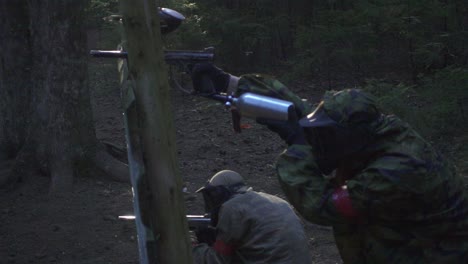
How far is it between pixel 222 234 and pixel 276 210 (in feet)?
1.26

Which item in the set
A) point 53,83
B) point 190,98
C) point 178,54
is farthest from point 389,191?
point 190,98

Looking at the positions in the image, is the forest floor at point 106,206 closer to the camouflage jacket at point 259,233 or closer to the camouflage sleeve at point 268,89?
the camouflage jacket at point 259,233

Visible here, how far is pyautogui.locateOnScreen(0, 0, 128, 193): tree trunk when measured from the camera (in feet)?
26.3

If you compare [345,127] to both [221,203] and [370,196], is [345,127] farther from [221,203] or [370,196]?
[221,203]

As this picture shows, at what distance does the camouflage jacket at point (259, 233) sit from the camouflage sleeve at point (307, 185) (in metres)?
1.80

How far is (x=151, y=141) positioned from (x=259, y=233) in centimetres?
201

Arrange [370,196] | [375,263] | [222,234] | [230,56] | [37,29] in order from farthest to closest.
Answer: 1. [230,56]
2. [37,29]
3. [222,234]
4. [375,263]
5. [370,196]

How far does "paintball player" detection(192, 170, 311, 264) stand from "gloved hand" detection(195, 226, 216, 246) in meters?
0.13

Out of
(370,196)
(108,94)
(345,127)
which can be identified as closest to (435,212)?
(370,196)

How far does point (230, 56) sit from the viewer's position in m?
13.8

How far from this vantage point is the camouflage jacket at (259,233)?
4.96 m

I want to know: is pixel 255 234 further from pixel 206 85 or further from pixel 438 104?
pixel 438 104

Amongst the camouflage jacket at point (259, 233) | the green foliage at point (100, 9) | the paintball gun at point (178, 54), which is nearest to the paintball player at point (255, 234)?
the camouflage jacket at point (259, 233)

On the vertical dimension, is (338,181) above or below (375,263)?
above
